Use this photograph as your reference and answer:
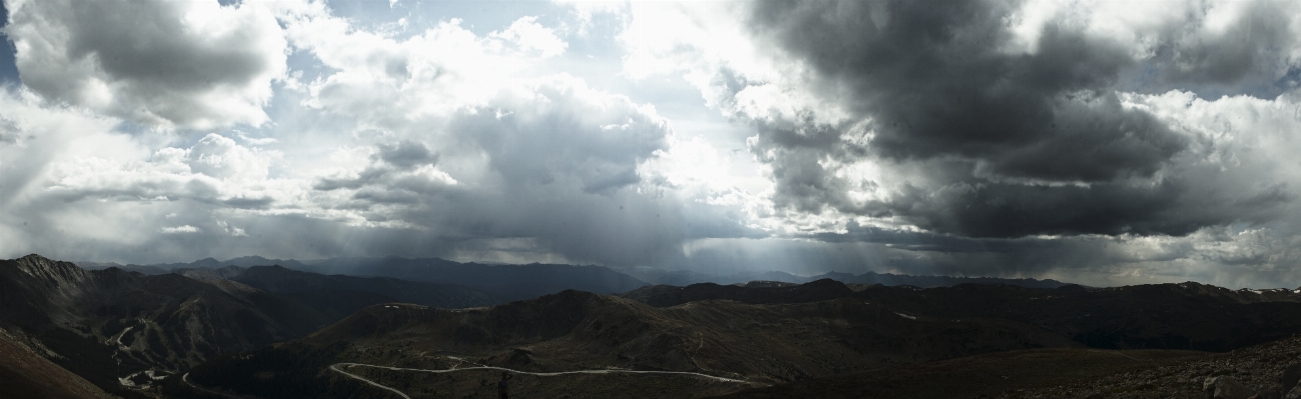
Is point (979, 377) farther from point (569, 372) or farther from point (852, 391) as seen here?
point (569, 372)

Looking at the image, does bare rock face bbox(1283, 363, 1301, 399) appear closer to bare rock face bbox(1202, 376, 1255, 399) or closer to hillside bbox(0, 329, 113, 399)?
bare rock face bbox(1202, 376, 1255, 399)

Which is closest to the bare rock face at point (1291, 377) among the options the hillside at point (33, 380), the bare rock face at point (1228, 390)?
the bare rock face at point (1228, 390)

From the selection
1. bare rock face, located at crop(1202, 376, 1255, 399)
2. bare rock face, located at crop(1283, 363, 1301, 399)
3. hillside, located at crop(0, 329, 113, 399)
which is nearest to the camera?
bare rock face, located at crop(1283, 363, 1301, 399)

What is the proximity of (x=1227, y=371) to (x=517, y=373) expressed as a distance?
161 metres

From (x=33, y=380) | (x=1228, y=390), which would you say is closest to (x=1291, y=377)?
(x=1228, y=390)

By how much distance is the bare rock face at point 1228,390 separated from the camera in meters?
36.4

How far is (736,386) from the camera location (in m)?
135

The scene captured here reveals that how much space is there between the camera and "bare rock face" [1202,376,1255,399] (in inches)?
1432

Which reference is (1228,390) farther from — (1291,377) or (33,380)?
(33,380)

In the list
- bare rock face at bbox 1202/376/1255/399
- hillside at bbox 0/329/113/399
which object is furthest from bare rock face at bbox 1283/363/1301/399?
hillside at bbox 0/329/113/399

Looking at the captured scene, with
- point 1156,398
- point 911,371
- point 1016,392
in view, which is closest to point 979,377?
point 911,371

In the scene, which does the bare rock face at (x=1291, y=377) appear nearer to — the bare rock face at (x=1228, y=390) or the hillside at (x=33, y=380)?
the bare rock face at (x=1228, y=390)

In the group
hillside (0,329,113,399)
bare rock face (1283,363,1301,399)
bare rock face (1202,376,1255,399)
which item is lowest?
hillside (0,329,113,399)

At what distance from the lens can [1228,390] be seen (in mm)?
36750
